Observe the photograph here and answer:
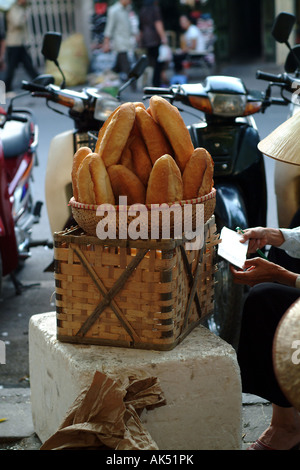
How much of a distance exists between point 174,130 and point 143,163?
0.50 ft

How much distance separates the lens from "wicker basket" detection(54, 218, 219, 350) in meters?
2.21

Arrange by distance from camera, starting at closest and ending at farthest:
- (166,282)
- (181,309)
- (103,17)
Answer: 1. (166,282)
2. (181,309)
3. (103,17)

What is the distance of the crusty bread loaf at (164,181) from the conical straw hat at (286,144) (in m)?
0.40

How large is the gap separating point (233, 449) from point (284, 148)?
1.04 meters

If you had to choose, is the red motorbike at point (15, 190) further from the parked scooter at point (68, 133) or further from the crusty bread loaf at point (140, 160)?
the crusty bread loaf at point (140, 160)

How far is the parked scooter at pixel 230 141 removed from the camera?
10.9 ft

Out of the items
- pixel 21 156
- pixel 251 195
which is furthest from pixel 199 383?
pixel 21 156

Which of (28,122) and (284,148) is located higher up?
(284,148)

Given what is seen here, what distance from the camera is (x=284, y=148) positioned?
2428 millimetres

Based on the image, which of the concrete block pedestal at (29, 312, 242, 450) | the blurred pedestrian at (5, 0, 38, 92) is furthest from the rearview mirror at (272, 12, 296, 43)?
the blurred pedestrian at (5, 0, 38, 92)

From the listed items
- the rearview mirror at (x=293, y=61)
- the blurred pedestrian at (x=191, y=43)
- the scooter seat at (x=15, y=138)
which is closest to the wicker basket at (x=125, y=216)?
the rearview mirror at (x=293, y=61)

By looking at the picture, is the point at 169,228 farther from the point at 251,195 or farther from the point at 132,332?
the point at 251,195

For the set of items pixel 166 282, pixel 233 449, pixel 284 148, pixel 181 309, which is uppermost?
pixel 284 148

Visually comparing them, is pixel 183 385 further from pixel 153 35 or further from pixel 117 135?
pixel 153 35
